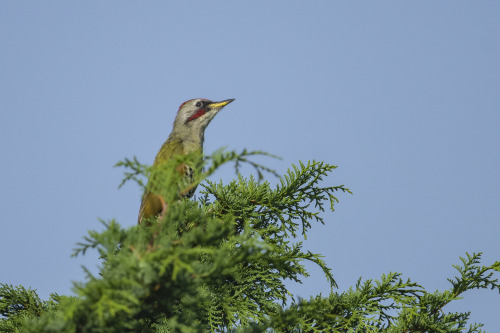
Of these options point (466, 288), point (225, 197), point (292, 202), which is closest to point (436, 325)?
point (466, 288)

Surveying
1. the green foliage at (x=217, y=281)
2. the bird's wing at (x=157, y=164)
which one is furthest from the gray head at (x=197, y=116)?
the green foliage at (x=217, y=281)

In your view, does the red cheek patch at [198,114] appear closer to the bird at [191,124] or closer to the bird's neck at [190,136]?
the bird at [191,124]

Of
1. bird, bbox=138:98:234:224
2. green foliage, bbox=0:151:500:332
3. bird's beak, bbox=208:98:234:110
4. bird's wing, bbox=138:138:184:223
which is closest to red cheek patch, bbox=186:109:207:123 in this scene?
bird, bbox=138:98:234:224

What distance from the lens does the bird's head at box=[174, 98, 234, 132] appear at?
895cm

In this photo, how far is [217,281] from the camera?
402 centimetres

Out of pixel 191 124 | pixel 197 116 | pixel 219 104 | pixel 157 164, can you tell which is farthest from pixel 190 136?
pixel 157 164

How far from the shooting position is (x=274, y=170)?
9.86ft

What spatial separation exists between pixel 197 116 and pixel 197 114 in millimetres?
43

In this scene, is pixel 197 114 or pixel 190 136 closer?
pixel 190 136

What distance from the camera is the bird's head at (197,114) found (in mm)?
8953

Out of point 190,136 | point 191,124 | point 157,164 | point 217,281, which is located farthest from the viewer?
point 191,124

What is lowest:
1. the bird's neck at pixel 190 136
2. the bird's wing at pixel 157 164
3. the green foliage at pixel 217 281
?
the green foliage at pixel 217 281

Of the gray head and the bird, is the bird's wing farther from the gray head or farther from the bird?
the gray head

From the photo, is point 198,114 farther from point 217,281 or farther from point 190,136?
point 217,281
